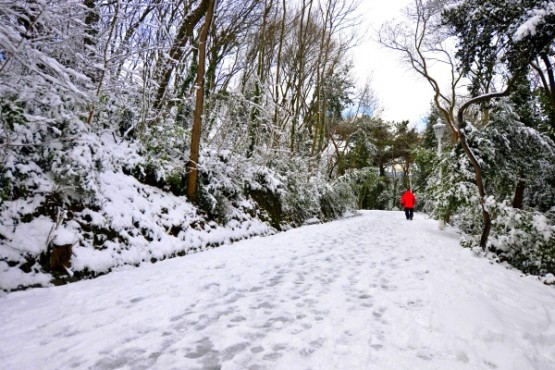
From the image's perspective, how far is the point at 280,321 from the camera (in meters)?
2.64

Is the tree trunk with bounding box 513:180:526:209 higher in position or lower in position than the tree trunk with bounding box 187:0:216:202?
lower

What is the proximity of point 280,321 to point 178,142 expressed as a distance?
5.94 metres

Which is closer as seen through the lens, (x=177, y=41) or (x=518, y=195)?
(x=177, y=41)

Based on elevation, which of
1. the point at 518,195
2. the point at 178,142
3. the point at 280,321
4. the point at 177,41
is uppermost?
the point at 177,41

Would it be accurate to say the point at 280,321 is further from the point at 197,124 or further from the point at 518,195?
the point at 518,195

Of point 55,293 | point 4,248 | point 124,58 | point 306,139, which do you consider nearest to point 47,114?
point 124,58

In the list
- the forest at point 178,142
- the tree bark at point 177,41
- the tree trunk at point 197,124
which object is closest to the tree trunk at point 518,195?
the forest at point 178,142

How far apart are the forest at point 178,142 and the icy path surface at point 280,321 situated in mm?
879

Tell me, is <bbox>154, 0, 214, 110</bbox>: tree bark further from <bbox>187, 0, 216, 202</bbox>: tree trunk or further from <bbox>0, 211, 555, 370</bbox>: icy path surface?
<bbox>0, 211, 555, 370</bbox>: icy path surface

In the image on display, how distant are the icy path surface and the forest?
879 millimetres

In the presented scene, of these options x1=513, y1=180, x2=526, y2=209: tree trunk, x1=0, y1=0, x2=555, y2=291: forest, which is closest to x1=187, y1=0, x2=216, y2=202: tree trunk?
x1=0, y1=0, x2=555, y2=291: forest

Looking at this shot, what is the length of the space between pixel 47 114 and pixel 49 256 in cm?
188

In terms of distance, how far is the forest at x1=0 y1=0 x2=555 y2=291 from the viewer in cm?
350

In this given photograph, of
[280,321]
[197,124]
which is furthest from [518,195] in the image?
[280,321]
